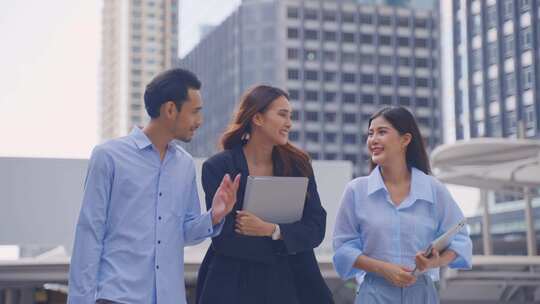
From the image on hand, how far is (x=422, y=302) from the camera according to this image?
4328 mm

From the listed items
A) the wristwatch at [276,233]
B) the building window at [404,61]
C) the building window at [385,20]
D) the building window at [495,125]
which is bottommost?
the wristwatch at [276,233]

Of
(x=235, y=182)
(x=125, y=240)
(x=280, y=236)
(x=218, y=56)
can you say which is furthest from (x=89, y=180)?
(x=218, y=56)

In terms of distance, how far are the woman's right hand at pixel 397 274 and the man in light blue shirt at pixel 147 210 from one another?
79 centimetres

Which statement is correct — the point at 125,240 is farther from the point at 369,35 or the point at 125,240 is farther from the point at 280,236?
the point at 369,35

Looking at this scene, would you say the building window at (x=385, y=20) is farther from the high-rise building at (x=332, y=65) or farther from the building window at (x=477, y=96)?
the building window at (x=477, y=96)

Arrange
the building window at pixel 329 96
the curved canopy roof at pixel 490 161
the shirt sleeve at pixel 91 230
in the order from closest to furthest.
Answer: the shirt sleeve at pixel 91 230 < the curved canopy roof at pixel 490 161 < the building window at pixel 329 96

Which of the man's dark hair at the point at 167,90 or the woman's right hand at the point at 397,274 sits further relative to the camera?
the woman's right hand at the point at 397,274

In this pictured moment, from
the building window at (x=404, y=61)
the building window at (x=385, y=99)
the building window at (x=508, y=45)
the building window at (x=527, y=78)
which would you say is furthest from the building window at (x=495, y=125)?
the building window at (x=404, y=61)

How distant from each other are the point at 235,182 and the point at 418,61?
4643 inches

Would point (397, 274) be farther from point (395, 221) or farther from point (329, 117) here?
point (329, 117)

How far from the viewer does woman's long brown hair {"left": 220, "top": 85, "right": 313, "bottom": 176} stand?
→ 434cm

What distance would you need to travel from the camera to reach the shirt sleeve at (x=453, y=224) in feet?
14.2

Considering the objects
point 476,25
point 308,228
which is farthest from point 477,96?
point 308,228

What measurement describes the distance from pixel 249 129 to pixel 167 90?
59 centimetres
